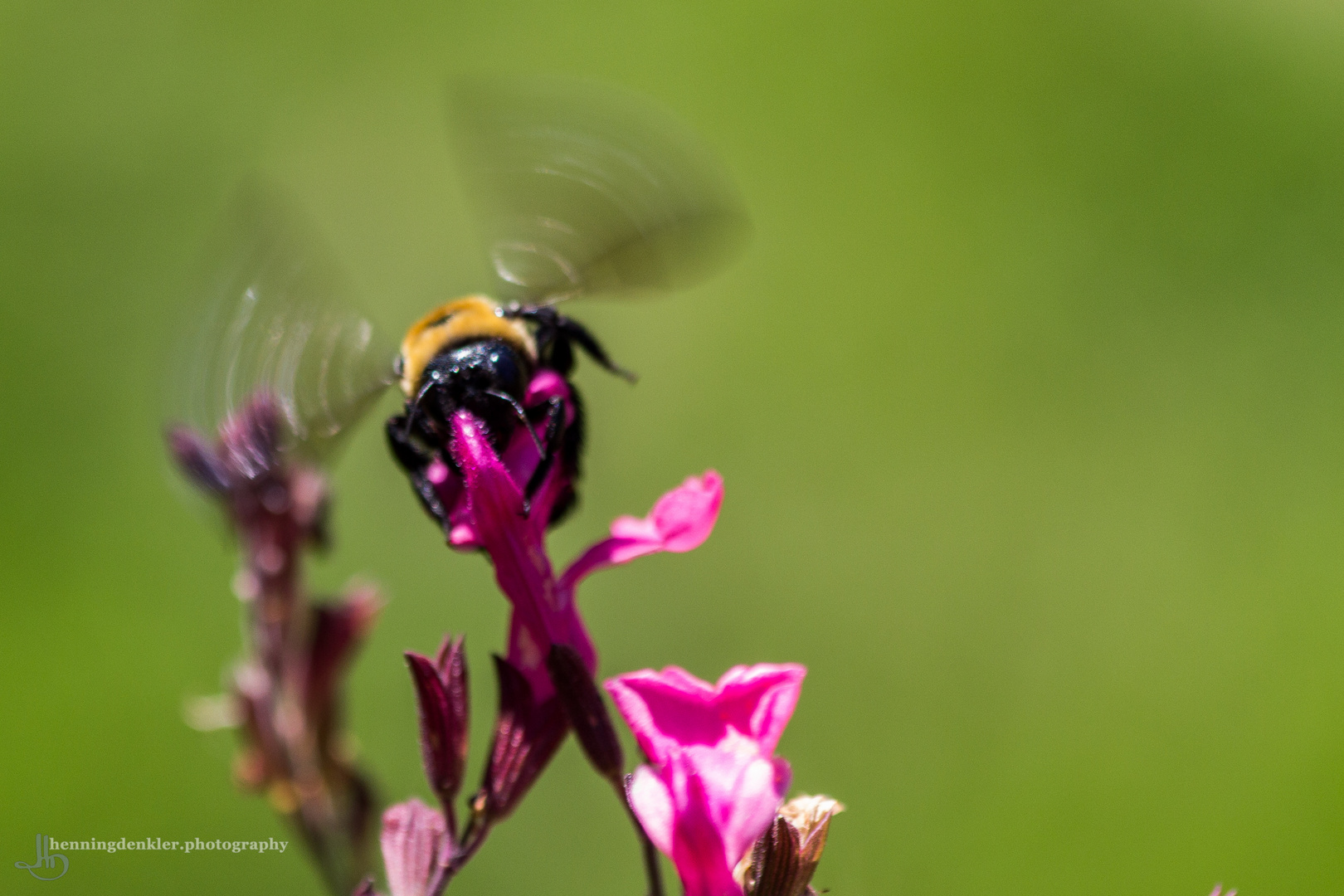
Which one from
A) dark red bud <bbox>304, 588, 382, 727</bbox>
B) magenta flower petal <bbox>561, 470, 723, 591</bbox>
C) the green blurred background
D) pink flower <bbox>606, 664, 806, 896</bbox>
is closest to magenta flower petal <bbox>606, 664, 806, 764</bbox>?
pink flower <bbox>606, 664, 806, 896</bbox>

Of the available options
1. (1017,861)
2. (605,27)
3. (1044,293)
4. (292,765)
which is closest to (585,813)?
(1017,861)

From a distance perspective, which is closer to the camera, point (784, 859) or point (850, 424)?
point (784, 859)

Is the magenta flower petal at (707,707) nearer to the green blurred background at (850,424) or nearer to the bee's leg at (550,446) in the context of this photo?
the bee's leg at (550,446)

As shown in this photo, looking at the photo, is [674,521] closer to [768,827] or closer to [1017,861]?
[768,827]

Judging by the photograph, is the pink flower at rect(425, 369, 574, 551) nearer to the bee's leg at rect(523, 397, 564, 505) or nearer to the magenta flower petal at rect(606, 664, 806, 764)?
the bee's leg at rect(523, 397, 564, 505)

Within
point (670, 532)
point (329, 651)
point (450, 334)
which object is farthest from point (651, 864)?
point (329, 651)

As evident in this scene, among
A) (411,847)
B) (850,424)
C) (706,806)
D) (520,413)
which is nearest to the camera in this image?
(706,806)

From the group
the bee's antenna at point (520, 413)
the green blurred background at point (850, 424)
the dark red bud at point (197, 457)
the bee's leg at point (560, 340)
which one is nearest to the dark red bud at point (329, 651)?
the dark red bud at point (197, 457)

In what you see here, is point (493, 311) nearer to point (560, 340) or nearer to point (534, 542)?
point (560, 340)
